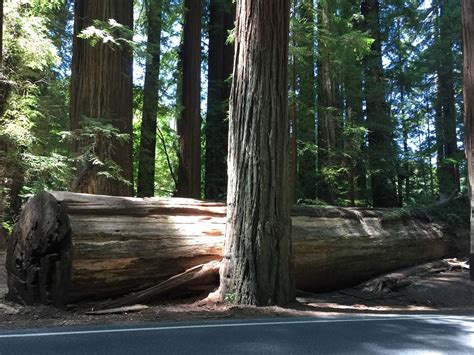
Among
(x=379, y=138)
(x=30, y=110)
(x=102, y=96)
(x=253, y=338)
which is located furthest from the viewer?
(x=379, y=138)

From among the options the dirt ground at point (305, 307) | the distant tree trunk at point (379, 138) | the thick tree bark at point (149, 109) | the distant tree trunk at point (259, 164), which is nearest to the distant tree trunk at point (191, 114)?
the thick tree bark at point (149, 109)

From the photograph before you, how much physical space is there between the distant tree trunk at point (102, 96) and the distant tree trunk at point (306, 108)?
244 inches

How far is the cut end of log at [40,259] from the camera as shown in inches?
272

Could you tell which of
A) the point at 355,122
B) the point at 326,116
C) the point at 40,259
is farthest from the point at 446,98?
the point at 40,259

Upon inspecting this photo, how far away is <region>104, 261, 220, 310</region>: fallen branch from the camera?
759 centimetres

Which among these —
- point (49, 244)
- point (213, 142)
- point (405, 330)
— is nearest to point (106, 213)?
point (49, 244)

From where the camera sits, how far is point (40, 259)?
6.96 metres

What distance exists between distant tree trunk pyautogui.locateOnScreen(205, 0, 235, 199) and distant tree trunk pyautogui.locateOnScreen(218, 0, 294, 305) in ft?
34.4

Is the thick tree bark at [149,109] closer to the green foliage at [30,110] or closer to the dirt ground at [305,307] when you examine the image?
the green foliage at [30,110]

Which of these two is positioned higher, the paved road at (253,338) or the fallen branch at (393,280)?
the paved road at (253,338)

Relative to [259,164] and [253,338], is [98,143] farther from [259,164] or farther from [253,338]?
[253,338]

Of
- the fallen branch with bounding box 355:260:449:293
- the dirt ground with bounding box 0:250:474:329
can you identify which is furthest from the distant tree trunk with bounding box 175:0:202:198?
the fallen branch with bounding box 355:260:449:293

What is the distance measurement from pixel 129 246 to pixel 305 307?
325 cm

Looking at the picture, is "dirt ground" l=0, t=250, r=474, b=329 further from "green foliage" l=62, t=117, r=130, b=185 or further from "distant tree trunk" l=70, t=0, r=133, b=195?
"green foliage" l=62, t=117, r=130, b=185
